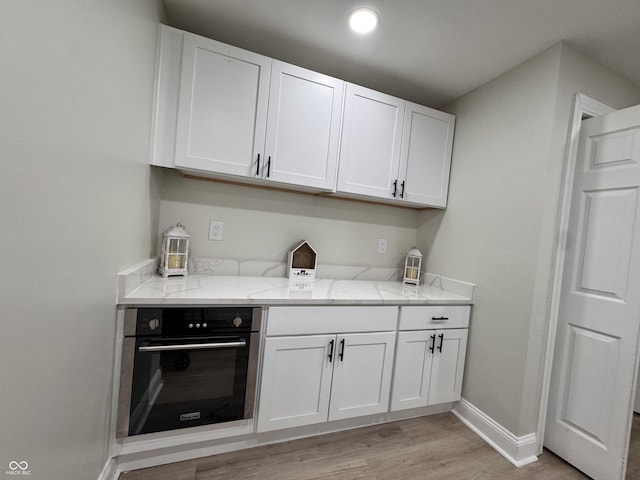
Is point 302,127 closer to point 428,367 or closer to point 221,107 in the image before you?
point 221,107

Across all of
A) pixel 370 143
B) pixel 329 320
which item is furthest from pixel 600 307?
pixel 370 143

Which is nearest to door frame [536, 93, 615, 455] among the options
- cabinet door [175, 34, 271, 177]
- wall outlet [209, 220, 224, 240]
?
cabinet door [175, 34, 271, 177]

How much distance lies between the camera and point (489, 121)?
1902 millimetres

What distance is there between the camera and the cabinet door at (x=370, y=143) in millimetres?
1864

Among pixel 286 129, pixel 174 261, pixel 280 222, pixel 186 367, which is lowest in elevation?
pixel 186 367

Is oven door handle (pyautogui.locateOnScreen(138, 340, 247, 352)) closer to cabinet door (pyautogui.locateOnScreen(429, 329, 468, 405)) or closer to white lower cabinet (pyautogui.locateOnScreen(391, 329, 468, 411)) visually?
white lower cabinet (pyautogui.locateOnScreen(391, 329, 468, 411))

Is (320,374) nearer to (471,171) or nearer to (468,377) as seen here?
(468,377)

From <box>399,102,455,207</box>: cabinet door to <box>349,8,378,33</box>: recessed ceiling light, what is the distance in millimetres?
670

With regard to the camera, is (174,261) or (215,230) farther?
(215,230)

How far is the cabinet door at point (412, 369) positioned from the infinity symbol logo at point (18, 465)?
163cm

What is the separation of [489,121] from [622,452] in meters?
2.01

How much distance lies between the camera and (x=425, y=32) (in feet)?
4.96

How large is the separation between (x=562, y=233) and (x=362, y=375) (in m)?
1.45

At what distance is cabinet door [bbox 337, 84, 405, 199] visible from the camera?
1864mm
